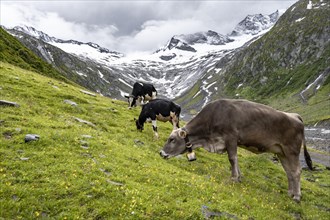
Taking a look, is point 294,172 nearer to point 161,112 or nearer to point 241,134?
point 241,134

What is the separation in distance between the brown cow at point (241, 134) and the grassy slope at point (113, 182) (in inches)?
53.1

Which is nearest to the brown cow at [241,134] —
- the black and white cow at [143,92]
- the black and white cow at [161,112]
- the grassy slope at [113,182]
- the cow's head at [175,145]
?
the cow's head at [175,145]

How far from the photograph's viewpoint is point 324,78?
17300cm

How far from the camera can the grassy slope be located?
11594 millimetres

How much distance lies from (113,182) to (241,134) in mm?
7336

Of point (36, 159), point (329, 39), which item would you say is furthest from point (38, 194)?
point (329, 39)

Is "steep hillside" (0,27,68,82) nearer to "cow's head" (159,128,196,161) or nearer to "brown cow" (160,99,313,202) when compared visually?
"cow's head" (159,128,196,161)

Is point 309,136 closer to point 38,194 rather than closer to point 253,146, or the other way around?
point 253,146

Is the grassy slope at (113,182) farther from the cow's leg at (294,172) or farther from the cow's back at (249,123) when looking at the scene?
the cow's back at (249,123)

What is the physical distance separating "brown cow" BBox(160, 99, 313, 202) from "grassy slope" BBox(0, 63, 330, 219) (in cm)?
135

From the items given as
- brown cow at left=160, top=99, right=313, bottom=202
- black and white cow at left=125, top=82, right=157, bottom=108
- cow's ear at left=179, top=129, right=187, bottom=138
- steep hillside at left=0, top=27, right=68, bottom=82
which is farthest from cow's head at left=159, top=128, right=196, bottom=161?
steep hillside at left=0, top=27, right=68, bottom=82

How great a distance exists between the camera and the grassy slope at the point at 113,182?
1159 centimetres

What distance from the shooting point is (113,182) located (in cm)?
1358

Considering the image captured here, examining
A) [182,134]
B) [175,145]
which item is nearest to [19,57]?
[175,145]
